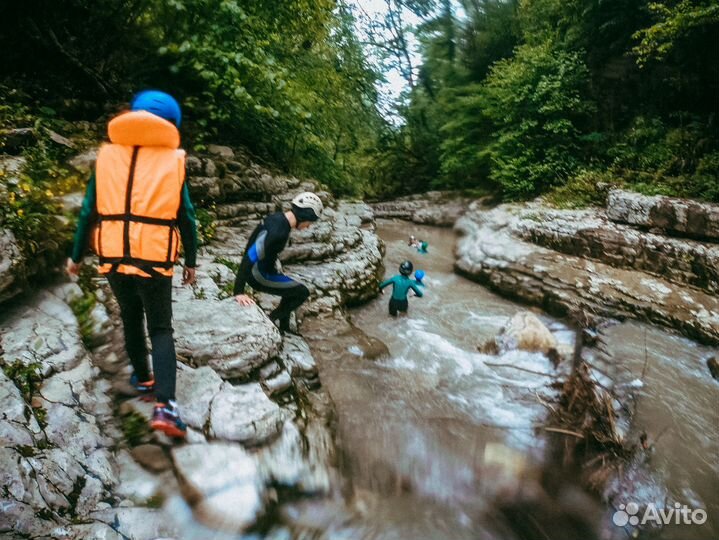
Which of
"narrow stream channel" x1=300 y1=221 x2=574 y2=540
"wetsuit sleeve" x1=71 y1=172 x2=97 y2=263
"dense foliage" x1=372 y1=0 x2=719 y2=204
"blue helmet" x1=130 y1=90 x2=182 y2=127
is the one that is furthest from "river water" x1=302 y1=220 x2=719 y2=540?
"dense foliage" x1=372 y1=0 x2=719 y2=204

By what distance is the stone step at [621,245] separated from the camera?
755 cm

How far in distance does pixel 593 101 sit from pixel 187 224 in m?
15.4

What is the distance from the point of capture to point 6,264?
2.68 meters

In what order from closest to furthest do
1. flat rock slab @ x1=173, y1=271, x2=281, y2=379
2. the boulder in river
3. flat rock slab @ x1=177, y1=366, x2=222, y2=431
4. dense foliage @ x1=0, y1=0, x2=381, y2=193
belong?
flat rock slab @ x1=177, y1=366, x2=222, y2=431 < flat rock slab @ x1=173, y1=271, x2=281, y2=379 < dense foliage @ x1=0, y1=0, x2=381, y2=193 < the boulder in river

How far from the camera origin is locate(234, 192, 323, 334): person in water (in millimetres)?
4176

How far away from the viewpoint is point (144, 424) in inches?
102

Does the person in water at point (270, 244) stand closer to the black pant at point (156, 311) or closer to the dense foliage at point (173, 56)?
the black pant at point (156, 311)

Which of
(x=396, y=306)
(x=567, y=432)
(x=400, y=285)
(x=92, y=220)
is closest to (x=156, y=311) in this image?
(x=92, y=220)

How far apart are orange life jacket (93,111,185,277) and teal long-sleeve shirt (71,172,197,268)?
0.14 meters

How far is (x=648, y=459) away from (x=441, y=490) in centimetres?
226

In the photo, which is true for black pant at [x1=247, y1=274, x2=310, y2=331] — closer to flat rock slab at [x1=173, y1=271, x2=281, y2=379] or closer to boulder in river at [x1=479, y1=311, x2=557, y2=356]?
flat rock slab at [x1=173, y1=271, x2=281, y2=379]

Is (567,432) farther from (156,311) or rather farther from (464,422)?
(156,311)

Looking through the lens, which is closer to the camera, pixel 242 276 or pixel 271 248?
pixel 271 248

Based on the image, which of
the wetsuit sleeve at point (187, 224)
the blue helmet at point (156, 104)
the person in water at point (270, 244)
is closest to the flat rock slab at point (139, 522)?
the wetsuit sleeve at point (187, 224)
